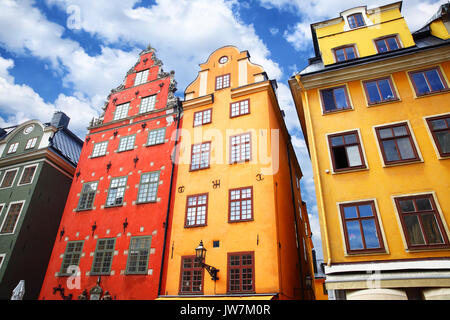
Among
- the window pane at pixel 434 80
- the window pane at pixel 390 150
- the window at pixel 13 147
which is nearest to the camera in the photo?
the window pane at pixel 390 150

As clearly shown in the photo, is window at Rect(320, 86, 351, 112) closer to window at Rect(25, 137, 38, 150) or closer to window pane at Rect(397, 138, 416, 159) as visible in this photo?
window pane at Rect(397, 138, 416, 159)

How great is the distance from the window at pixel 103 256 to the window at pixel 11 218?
8.03 metres

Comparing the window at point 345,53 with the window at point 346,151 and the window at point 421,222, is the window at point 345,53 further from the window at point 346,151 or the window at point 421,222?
the window at point 421,222

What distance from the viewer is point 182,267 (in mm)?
14578

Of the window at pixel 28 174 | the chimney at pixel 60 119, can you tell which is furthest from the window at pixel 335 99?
the chimney at pixel 60 119

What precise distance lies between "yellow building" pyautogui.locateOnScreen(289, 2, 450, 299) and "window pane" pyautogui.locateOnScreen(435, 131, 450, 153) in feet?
0.13

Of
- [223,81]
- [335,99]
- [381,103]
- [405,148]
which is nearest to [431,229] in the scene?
[405,148]

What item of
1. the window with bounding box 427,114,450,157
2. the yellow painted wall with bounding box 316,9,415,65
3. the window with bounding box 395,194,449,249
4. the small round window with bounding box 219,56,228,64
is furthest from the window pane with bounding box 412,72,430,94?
the small round window with bounding box 219,56,228,64

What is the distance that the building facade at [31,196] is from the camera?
19.2m

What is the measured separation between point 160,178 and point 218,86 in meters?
7.69

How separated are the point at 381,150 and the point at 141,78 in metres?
19.1

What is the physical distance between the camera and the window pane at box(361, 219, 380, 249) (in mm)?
11266

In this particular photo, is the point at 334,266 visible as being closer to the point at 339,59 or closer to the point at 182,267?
the point at 182,267
